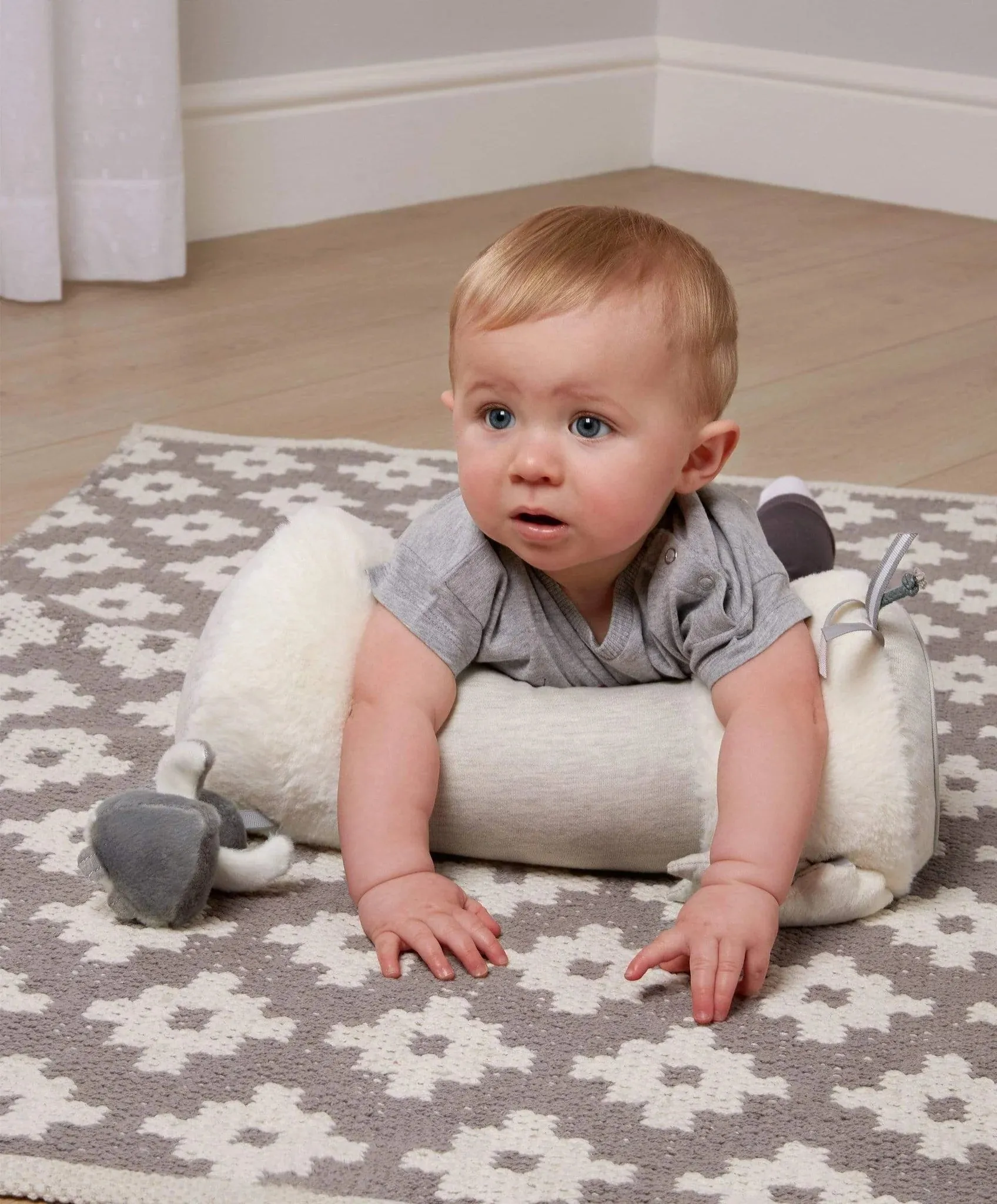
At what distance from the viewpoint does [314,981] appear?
79 cm

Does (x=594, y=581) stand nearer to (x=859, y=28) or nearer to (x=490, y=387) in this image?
(x=490, y=387)

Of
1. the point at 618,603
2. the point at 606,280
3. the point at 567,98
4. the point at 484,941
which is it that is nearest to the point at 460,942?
the point at 484,941

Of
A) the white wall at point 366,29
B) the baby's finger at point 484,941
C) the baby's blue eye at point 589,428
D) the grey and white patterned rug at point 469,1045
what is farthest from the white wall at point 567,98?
the baby's finger at point 484,941

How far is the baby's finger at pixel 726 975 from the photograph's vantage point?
762 millimetres

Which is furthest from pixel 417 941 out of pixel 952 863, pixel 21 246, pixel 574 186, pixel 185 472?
Result: pixel 574 186

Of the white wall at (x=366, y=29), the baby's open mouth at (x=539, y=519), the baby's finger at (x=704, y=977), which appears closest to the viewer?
the baby's finger at (x=704, y=977)

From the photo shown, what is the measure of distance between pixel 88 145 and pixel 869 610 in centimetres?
146

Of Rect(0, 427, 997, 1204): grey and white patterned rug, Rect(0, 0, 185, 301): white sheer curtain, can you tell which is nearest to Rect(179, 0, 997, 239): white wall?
Rect(0, 0, 185, 301): white sheer curtain

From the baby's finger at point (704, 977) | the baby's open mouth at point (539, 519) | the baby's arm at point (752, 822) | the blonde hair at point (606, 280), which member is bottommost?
the baby's finger at point (704, 977)

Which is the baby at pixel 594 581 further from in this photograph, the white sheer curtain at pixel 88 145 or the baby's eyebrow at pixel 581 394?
the white sheer curtain at pixel 88 145

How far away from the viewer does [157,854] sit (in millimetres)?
807

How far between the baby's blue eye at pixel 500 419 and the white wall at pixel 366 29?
1638 millimetres

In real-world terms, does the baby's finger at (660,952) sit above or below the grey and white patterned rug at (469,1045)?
above

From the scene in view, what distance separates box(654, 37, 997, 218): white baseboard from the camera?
107 inches
